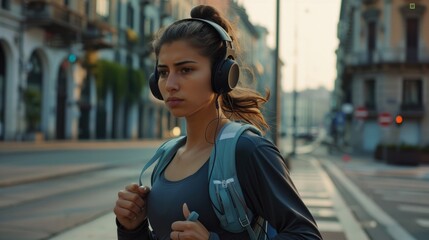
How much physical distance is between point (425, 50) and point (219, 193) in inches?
1519

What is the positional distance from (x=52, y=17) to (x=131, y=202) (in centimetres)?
2887

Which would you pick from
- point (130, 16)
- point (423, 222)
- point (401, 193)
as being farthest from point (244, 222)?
point (130, 16)

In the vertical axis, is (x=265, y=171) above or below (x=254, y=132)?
below

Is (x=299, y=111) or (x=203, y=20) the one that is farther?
(x=299, y=111)

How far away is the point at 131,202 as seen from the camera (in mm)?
1866

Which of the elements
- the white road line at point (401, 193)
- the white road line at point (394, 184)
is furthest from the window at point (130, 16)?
the white road line at point (401, 193)

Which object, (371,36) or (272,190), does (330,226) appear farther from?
(371,36)

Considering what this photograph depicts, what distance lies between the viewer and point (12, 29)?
27141mm

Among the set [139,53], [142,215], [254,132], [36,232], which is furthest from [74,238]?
[139,53]

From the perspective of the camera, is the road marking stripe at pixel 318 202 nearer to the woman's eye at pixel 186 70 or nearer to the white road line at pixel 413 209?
the white road line at pixel 413 209

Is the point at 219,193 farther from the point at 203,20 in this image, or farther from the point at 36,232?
the point at 36,232

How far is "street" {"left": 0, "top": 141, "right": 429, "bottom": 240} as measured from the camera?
23.4 ft

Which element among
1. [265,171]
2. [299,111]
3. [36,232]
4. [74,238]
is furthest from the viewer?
[299,111]

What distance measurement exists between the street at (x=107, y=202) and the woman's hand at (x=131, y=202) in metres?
4.52
